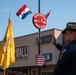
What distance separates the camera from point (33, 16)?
20.7m

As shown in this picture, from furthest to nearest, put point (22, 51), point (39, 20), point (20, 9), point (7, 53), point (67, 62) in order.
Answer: point (22, 51), point (20, 9), point (39, 20), point (7, 53), point (67, 62)

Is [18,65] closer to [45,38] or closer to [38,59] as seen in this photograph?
[45,38]

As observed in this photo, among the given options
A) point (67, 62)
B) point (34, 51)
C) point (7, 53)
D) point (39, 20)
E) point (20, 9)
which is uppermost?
point (20, 9)

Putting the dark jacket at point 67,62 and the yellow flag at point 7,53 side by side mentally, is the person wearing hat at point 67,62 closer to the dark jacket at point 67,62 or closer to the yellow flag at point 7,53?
the dark jacket at point 67,62

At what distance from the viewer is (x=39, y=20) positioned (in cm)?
2091

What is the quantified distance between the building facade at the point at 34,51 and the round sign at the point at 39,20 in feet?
35.3

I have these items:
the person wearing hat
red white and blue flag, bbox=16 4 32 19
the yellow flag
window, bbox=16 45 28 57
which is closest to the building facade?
window, bbox=16 45 28 57

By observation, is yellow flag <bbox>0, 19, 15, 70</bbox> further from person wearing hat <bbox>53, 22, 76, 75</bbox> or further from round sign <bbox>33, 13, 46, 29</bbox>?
person wearing hat <bbox>53, 22, 76, 75</bbox>

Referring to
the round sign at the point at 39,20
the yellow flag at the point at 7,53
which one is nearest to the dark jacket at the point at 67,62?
the yellow flag at the point at 7,53

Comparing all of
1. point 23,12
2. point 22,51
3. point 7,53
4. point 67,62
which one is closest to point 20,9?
point 23,12

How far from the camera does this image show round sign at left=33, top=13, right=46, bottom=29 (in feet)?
66.8

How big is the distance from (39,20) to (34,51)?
1368cm

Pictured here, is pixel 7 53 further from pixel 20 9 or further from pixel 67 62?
pixel 67 62

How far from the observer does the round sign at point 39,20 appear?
20375 millimetres
